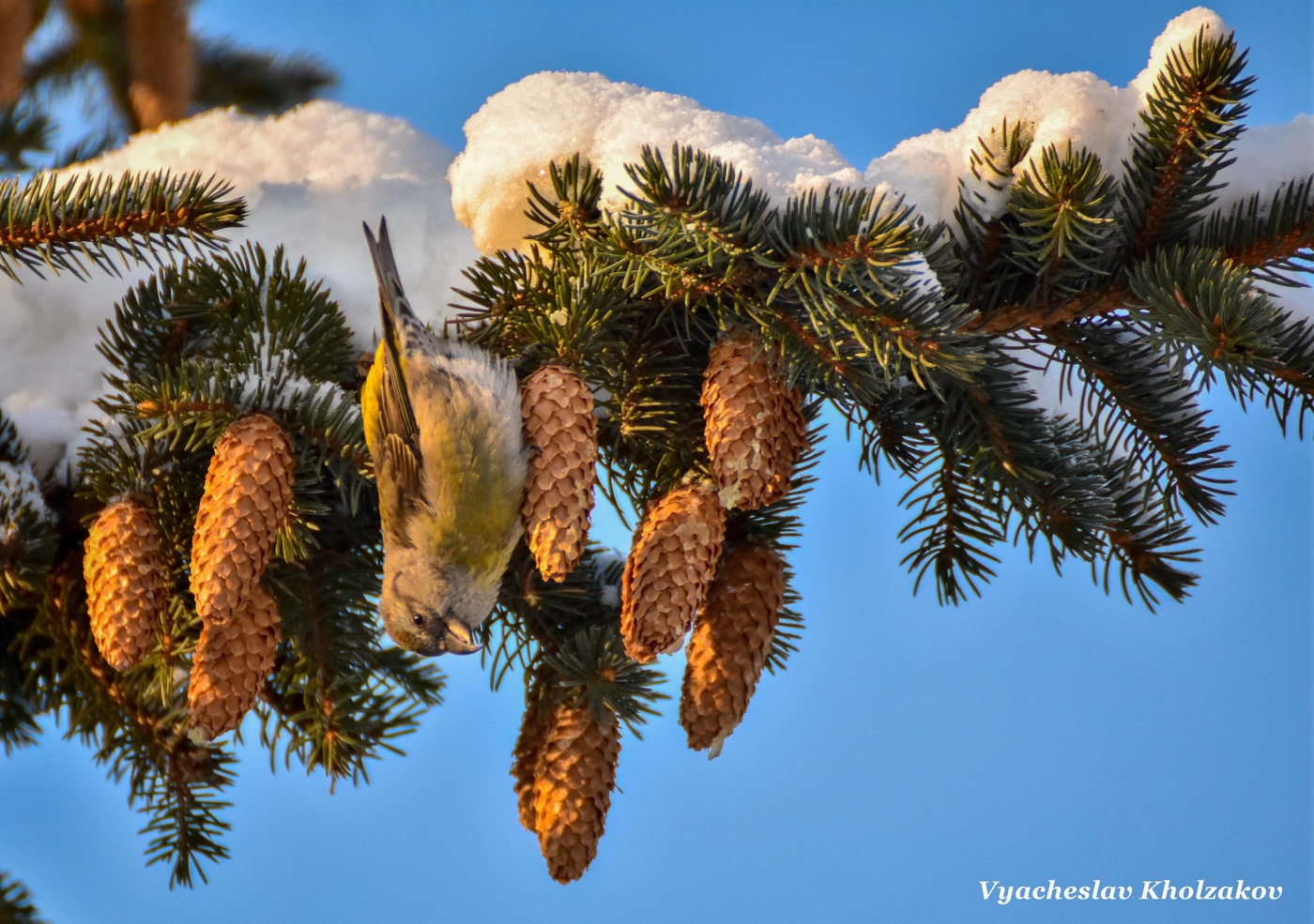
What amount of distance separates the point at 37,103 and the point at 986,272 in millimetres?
2285

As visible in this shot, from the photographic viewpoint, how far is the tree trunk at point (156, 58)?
2586mm

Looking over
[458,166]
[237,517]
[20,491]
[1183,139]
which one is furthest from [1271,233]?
[20,491]

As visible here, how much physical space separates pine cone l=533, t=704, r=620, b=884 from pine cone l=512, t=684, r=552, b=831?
0.05m

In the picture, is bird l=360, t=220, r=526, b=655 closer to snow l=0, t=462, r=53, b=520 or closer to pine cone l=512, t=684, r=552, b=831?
pine cone l=512, t=684, r=552, b=831

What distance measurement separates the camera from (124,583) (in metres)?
1.41

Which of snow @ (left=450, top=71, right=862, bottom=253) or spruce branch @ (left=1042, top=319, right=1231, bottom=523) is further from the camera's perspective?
spruce branch @ (left=1042, top=319, right=1231, bottom=523)

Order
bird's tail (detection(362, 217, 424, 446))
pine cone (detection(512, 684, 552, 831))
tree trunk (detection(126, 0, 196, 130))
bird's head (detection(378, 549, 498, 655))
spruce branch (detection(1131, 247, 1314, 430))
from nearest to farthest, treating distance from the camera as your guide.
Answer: spruce branch (detection(1131, 247, 1314, 430)) → bird's tail (detection(362, 217, 424, 446)) → bird's head (detection(378, 549, 498, 655)) → pine cone (detection(512, 684, 552, 831)) → tree trunk (detection(126, 0, 196, 130))

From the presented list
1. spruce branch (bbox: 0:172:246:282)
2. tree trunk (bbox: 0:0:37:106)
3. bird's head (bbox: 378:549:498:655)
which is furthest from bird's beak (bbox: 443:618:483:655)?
tree trunk (bbox: 0:0:37:106)

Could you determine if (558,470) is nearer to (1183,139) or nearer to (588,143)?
(588,143)

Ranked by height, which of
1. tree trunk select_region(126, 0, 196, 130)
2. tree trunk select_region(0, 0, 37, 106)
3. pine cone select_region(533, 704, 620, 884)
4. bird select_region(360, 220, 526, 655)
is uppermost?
tree trunk select_region(126, 0, 196, 130)

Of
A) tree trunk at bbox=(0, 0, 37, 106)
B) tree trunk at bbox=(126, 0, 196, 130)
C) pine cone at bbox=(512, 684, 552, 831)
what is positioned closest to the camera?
pine cone at bbox=(512, 684, 552, 831)

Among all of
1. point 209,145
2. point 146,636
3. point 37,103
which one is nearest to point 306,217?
point 209,145

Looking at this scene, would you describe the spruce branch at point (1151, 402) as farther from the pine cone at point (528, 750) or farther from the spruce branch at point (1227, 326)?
the pine cone at point (528, 750)

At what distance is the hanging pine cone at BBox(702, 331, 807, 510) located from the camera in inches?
51.8
